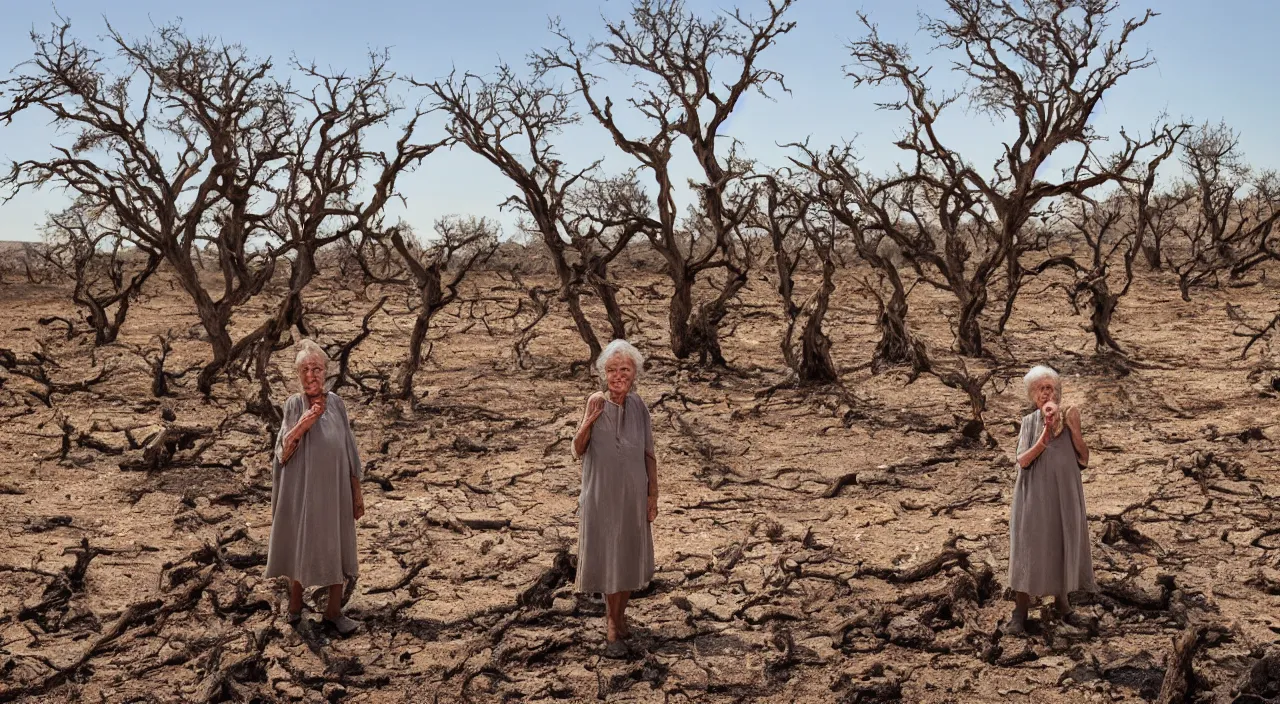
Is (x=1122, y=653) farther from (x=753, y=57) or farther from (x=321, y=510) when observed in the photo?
(x=753, y=57)

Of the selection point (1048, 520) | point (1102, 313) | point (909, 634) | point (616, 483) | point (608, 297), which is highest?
point (608, 297)

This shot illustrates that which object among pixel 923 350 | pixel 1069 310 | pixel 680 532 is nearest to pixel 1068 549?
pixel 680 532

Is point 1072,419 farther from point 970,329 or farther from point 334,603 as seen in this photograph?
point 970,329

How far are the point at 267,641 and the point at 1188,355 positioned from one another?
11.9m

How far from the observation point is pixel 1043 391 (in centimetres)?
515

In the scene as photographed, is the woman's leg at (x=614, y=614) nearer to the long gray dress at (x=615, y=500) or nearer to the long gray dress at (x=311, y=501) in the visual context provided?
the long gray dress at (x=615, y=500)

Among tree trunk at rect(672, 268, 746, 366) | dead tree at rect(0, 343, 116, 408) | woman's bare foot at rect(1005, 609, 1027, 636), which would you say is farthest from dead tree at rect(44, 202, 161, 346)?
woman's bare foot at rect(1005, 609, 1027, 636)

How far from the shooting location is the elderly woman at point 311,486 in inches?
208

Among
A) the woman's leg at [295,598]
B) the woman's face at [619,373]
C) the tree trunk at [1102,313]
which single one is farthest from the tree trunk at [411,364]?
the tree trunk at [1102,313]

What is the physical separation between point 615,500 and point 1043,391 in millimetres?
1915

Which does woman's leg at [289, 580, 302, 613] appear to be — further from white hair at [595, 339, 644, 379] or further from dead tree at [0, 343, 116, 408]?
dead tree at [0, 343, 116, 408]

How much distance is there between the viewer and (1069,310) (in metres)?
18.5

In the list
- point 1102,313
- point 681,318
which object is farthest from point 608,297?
point 1102,313

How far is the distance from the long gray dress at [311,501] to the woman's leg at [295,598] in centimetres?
27
